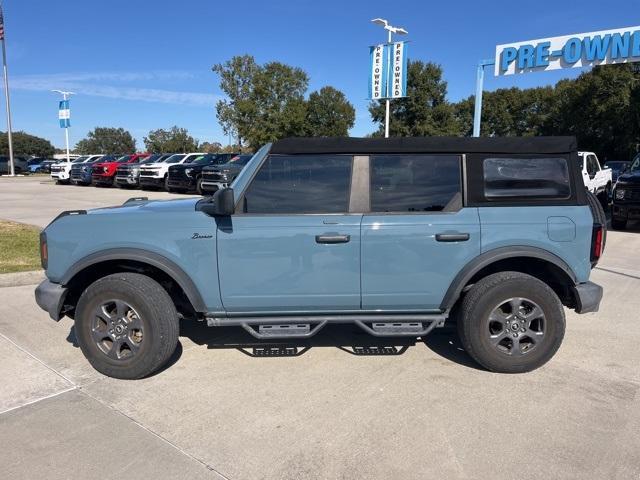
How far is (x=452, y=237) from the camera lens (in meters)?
3.67

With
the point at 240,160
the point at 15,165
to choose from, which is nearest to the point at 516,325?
the point at 240,160

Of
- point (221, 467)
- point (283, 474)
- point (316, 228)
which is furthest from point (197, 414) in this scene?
point (316, 228)

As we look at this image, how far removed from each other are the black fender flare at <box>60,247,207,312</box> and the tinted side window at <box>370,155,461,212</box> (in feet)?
5.01

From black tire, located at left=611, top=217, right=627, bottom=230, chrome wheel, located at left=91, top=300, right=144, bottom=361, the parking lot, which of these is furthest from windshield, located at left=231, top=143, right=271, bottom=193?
black tire, located at left=611, top=217, right=627, bottom=230

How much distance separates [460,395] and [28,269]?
5952 millimetres

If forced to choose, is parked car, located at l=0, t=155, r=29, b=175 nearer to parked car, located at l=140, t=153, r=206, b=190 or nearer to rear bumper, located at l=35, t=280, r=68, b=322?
parked car, located at l=140, t=153, r=206, b=190

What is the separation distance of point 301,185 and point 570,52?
1705 cm

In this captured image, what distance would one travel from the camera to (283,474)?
8.77 ft

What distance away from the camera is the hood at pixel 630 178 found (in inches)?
419

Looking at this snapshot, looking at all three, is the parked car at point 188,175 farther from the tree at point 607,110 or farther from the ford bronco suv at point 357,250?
the tree at point 607,110

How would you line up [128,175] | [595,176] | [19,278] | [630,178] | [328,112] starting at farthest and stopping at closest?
1. [328,112]
2. [128,175]
3. [595,176]
4. [630,178]
5. [19,278]

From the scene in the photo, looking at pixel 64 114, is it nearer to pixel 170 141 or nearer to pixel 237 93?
pixel 237 93

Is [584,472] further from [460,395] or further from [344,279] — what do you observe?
[344,279]

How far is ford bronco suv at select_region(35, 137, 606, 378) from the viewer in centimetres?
367
